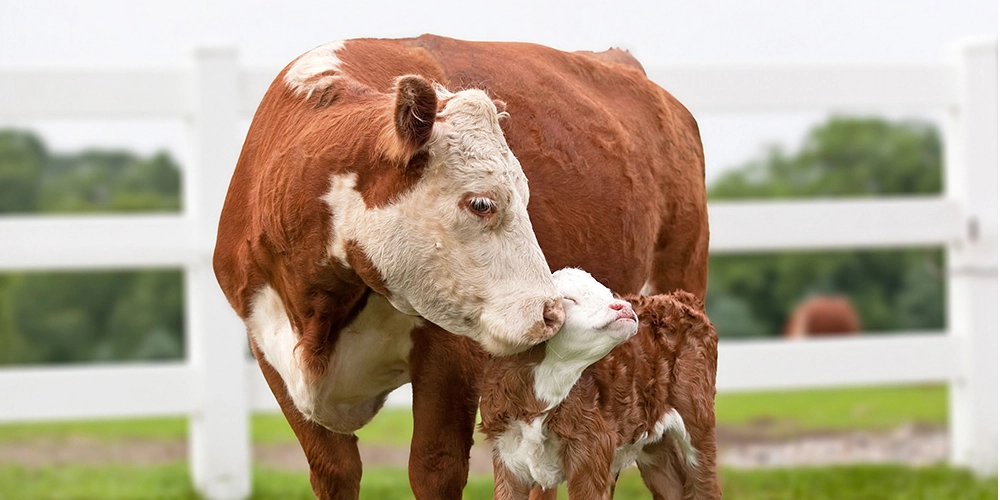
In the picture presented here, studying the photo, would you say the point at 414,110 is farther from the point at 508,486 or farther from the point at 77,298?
the point at 77,298

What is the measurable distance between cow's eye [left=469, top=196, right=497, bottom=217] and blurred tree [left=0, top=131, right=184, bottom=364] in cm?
1119

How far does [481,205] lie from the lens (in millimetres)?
2629

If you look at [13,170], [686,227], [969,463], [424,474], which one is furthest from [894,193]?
[424,474]

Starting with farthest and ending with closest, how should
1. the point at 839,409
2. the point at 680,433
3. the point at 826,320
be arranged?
the point at 826,320
the point at 839,409
the point at 680,433

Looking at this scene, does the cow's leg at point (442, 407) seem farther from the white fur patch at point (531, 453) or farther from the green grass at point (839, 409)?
the green grass at point (839, 409)

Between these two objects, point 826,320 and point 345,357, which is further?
point 826,320

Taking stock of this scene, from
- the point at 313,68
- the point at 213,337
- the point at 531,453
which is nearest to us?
the point at 531,453

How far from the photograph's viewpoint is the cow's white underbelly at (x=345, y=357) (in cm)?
313

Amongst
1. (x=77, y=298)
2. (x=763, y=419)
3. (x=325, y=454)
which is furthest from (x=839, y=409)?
(x=325, y=454)

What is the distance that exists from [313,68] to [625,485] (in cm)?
378

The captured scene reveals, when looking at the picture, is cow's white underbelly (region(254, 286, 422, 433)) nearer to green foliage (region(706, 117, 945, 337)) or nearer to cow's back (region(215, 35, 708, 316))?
cow's back (region(215, 35, 708, 316))

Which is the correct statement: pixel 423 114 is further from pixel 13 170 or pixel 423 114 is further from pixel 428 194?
pixel 13 170

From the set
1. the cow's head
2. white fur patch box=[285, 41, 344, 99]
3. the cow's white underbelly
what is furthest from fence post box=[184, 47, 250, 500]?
the cow's head

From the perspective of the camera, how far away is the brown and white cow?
2658mm
